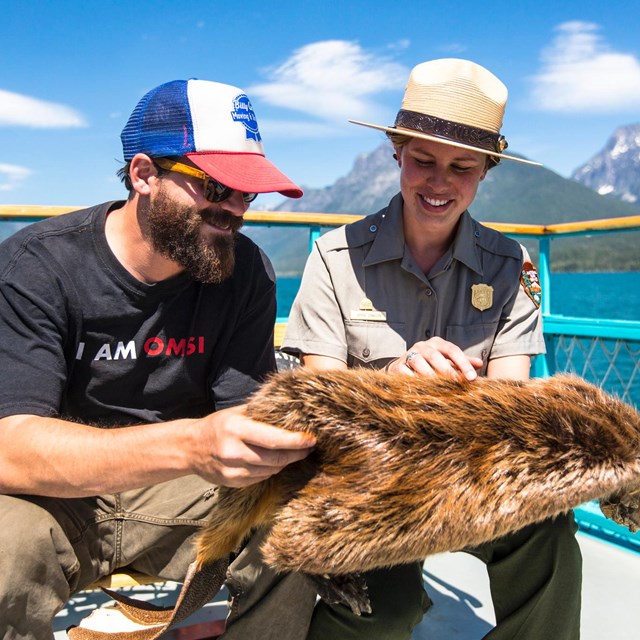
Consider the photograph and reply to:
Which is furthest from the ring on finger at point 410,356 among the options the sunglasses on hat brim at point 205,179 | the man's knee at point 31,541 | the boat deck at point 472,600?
the boat deck at point 472,600

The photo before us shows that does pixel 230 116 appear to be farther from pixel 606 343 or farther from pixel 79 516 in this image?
pixel 606 343

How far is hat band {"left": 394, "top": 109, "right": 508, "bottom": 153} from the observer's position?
1960 millimetres

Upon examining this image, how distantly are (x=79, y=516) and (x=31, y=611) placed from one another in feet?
0.94

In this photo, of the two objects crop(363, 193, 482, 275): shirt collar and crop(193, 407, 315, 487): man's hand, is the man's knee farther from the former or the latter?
crop(363, 193, 482, 275): shirt collar

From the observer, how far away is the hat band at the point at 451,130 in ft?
6.43

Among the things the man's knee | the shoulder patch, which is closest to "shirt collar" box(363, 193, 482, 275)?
the shoulder patch

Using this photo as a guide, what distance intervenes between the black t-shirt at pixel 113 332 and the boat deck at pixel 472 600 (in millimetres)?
928

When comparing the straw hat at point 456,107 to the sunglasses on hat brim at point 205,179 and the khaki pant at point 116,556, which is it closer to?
the sunglasses on hat brim at point 205,179

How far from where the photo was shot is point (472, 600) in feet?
8.31

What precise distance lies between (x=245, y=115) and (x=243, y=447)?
1.09 metres

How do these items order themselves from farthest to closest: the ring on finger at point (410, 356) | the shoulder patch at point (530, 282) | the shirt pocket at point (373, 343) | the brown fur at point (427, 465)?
the shoulder patch at point (530, 282) → the shirt pocket at point (373, 343) → the ring on finger at point (410, 356) → the brown fur at point (427, 465)

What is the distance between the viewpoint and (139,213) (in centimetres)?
189

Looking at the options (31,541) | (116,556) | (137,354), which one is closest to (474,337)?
(137,354)

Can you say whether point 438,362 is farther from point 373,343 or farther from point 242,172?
point 242,172
